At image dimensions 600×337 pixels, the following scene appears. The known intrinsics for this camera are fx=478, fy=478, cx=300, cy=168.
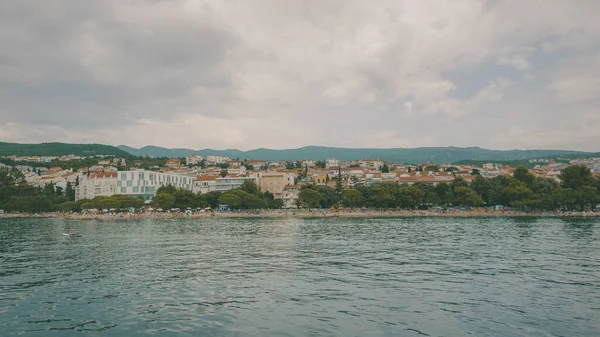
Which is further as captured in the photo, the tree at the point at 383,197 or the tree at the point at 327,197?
the tree at the point at 327,197

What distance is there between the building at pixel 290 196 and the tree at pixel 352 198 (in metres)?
14.5

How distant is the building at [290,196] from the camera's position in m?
101

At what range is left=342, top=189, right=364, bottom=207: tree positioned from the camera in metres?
87.6

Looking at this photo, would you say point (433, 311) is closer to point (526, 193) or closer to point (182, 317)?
point (182, 317)

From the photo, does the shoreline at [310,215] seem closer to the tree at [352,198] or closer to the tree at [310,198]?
the tree at [310,198]

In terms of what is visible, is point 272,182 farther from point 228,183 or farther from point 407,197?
point 407,197

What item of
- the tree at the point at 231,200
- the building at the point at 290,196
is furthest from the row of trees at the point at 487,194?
the tree at the point at 231,200

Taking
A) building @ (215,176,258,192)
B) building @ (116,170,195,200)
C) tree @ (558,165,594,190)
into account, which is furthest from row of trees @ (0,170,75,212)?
tree @ (558,165,594,190)

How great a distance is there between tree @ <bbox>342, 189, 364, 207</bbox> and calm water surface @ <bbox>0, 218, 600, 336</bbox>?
57.2 meters

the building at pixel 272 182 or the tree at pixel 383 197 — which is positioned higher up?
the building at pixel 272 182

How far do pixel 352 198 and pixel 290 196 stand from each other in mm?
20131

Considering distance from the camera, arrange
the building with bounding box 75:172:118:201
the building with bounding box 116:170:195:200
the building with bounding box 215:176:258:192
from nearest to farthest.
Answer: the building with bounding box 75:172:118:201
the building with bounding box 116:170:195:200
the building with bounding box 215:176:258:192

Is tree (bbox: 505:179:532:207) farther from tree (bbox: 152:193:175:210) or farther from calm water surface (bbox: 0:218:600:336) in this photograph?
tree (bbox: 152:193:175:210)

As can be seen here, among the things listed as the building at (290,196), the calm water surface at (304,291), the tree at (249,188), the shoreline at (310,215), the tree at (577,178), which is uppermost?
the tree at (577,178)
